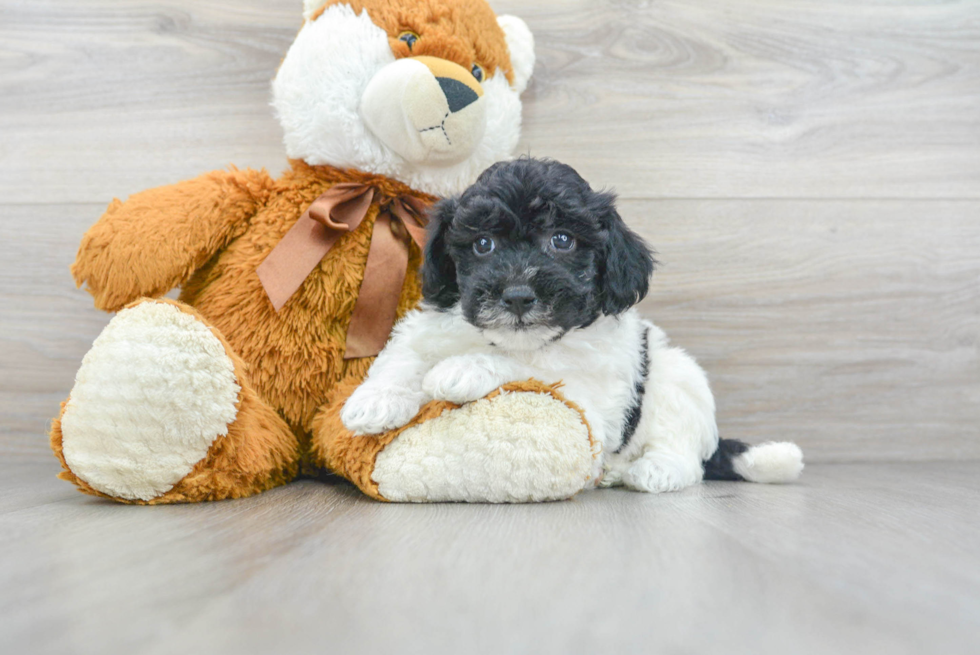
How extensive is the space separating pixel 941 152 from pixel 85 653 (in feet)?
6.04

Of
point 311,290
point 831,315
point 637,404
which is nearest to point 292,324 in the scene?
point 311,290

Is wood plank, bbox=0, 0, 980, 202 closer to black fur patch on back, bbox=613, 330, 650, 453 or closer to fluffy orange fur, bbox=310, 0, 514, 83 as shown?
fluffy orange fur, bbox=310, 0, 514, 83

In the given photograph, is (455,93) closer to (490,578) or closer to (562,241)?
(562,241)

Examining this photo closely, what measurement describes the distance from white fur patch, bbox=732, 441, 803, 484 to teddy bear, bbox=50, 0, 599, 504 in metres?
0.35

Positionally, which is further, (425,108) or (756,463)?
(756,463)

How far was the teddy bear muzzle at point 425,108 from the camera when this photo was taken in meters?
1.12

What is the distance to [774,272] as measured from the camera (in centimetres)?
158

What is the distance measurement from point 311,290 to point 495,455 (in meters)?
0.46

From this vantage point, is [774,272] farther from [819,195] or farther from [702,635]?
[702,635]

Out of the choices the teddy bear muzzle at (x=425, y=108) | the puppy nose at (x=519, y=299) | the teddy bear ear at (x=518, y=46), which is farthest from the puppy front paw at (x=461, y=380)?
the teddy bear ear at (x=518, y=46)

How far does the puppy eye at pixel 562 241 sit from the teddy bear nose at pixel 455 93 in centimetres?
31

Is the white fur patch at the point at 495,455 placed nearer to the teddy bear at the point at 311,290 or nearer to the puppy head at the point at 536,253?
the teddy bear at the point at 311,290

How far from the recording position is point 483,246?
1.00 m

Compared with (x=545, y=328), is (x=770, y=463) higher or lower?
lower
